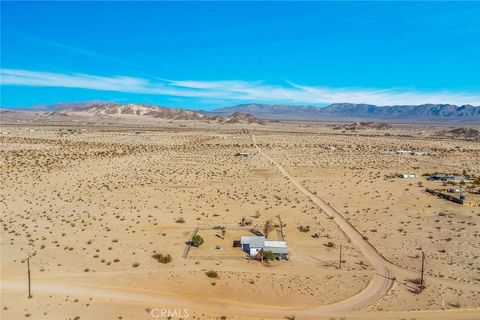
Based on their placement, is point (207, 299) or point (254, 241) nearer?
point (207, 299)

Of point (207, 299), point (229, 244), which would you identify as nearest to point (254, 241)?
point (229, 244)

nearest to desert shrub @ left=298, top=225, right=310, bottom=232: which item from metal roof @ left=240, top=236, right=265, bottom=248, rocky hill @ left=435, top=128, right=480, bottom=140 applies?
metal roof @ left=240, top=236, right=265, bottom=248

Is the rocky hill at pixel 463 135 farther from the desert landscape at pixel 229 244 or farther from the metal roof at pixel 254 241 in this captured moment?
the metal roof at pixel 254 241

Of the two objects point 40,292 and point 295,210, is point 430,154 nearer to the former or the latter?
point 295,210

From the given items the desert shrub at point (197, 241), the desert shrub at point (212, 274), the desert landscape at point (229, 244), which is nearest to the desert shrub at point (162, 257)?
the desert landscape at point (229, 244)

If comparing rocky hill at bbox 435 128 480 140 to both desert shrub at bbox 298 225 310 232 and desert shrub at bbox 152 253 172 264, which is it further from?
desert shrub at bbox 152 253 172 264

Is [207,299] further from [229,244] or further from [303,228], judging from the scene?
[303,228]
